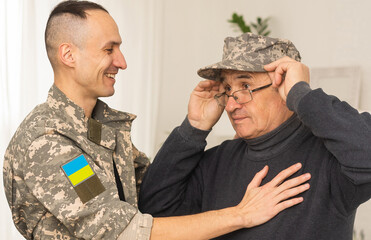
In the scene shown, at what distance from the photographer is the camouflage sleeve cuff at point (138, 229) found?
1403 millimetres

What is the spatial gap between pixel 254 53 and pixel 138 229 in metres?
0.73

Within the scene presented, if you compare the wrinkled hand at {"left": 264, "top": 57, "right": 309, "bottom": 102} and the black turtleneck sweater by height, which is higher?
the wrinkled hand at {"left": 264, "top": 57, "right": 309, "bottom": 102}

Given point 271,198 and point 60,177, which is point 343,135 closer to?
point 271,198

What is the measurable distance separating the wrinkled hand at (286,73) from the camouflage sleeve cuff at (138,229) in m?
0.61

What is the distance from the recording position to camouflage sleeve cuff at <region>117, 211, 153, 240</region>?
1403mm

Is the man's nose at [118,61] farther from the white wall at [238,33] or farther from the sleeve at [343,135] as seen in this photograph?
the white wall at [238,33]

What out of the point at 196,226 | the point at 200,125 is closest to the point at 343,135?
the point at 196,226

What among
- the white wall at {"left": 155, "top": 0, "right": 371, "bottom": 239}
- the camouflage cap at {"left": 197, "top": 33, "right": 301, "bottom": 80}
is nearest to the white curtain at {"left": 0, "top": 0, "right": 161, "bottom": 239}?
the white wall at {"left": 155, "top": 0, "right": 371, "bottom": 239}

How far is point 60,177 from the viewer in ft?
4.59

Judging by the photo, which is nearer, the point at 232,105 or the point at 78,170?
the point at 78,170

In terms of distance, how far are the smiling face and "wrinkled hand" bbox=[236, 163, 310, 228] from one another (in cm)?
69

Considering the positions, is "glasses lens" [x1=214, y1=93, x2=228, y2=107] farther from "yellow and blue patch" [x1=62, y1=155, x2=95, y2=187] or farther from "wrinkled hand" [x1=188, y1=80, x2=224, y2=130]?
"yellow and blue patch" [x1=62, y1=155, x2=95, y2=187]

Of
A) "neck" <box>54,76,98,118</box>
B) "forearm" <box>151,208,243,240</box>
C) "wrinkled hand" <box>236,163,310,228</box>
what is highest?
"neck" <box>54,76,98,118</box>

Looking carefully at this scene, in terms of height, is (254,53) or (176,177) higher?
(254,53)
